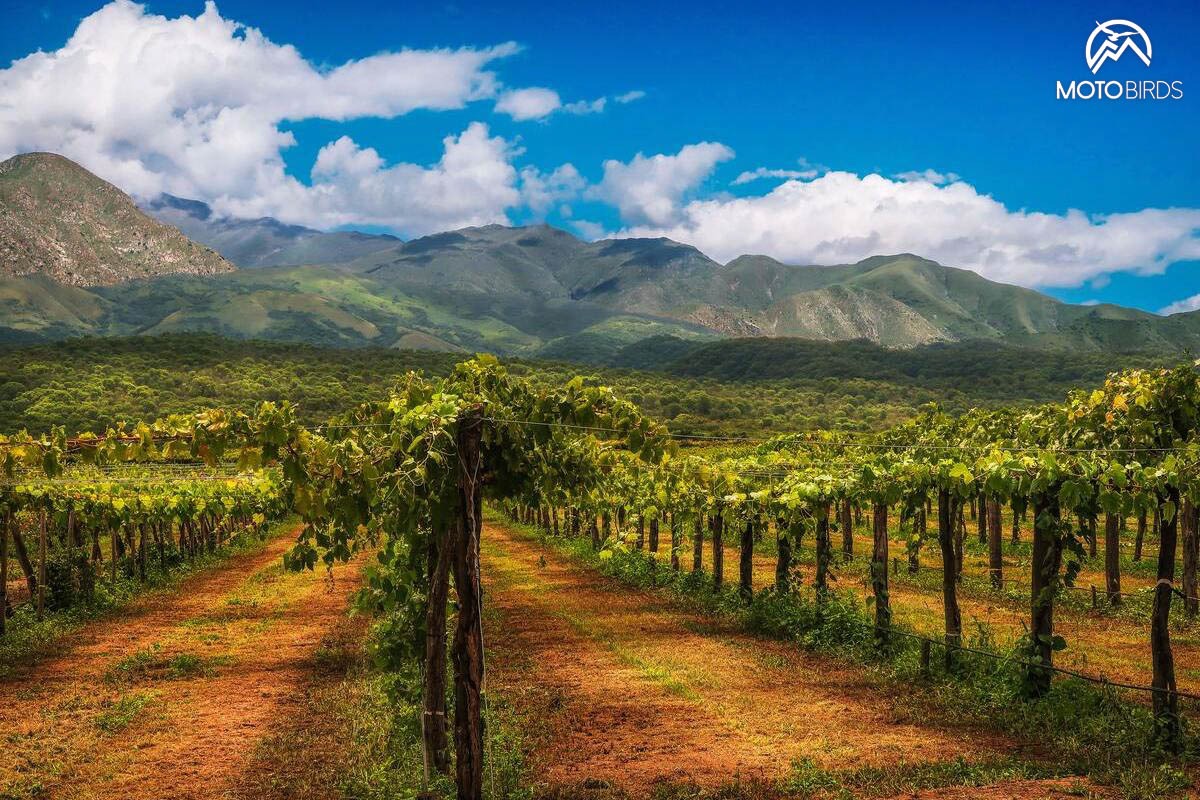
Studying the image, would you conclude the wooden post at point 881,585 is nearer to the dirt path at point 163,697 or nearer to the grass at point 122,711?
the dirt path at point 163,697

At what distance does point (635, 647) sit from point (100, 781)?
28.1 feet

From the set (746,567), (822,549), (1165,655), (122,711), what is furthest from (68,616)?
(1165,655)

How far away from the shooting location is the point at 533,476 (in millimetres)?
8914

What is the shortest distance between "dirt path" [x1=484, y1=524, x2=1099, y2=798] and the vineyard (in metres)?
0.93

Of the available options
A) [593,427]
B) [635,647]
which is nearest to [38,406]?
[635,647]

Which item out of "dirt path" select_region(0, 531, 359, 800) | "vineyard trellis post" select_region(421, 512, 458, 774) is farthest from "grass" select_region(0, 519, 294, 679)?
"vineyard trellis post" select_region(421, 512, 458, 774)

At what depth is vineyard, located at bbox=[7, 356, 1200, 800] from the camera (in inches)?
310

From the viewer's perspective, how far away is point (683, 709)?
11.2 metres

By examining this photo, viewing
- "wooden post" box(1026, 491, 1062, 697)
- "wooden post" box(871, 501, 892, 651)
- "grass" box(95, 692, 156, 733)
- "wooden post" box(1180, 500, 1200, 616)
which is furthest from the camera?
"wooden post" box(1180, 500, 1200, 616)

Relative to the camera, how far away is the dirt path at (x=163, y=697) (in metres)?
9.25

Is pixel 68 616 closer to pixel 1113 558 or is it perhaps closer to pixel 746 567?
pixel 746 567

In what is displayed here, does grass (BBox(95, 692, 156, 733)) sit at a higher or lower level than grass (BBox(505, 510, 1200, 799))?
lower

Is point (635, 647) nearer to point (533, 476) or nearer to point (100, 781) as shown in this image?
point (533, 476)

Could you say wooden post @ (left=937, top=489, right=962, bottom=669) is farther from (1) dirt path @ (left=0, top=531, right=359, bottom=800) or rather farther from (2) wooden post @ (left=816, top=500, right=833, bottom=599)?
(1) dirt path @ (left=0, top=531, right=359, bottom=800)
